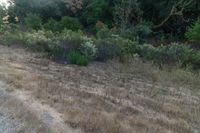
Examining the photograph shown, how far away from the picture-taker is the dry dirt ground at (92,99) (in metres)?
6.30

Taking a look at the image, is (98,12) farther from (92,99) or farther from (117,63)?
(92,99)

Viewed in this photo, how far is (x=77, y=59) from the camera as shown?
1273 centimetres

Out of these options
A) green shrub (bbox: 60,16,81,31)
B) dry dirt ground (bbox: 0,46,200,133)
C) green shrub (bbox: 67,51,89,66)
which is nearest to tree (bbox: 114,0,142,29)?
green shrub (bbox: 60,16,81,31)

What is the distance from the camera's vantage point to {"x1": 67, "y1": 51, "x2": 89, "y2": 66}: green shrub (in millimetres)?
12586

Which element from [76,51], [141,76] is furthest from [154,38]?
[141,76]

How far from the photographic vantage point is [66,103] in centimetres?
730

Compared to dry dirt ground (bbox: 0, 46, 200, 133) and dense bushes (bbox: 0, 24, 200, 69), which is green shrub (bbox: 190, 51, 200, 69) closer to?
dense bushes (bbox: 0, 24, 200, 69)

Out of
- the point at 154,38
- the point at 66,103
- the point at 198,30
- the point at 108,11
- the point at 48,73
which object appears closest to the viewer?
the point at 66,103

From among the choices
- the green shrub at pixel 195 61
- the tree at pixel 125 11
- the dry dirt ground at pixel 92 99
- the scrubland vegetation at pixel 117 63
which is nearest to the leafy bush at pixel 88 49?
the scrubland vegetation at pixel 117 63

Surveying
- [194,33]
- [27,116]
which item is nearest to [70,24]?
[194,33]

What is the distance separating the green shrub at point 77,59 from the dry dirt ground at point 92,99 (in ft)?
1.34

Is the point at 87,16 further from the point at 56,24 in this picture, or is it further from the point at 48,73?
the point at 48,73

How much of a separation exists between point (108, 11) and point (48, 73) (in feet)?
48.7

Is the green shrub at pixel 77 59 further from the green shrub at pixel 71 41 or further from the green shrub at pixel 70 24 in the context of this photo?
the green shrub at pixel 70 24
